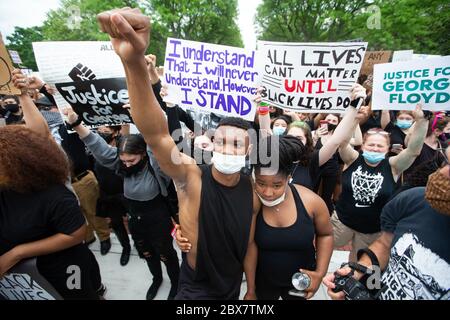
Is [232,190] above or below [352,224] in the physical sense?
above

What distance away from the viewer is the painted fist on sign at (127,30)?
3.17 feet

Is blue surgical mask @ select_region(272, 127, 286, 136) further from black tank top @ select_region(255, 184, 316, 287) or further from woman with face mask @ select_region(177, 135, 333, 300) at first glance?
black tank top @ select_region(255, 184, 316, 287)

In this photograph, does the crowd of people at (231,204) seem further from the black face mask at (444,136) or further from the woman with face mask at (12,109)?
the woman with face mask at (12,109)

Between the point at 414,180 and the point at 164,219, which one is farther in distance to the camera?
the point at 164,219

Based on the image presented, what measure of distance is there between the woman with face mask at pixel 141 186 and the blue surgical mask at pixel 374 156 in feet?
7.00

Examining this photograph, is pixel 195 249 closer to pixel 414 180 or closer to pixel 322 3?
pixel 414 180

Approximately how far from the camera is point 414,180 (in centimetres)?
211

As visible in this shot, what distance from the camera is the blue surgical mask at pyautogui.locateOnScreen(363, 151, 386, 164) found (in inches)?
107

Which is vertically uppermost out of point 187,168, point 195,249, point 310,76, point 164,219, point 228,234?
A: point 310,76

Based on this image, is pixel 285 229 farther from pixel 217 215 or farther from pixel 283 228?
pixel 217 215

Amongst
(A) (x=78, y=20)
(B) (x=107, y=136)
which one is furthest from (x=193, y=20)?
(B) (x=107, y=136)

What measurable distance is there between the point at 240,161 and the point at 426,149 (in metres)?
3.03

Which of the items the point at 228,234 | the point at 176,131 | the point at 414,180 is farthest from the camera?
the point at 176,131

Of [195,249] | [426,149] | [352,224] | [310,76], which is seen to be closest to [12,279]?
[195,249]
